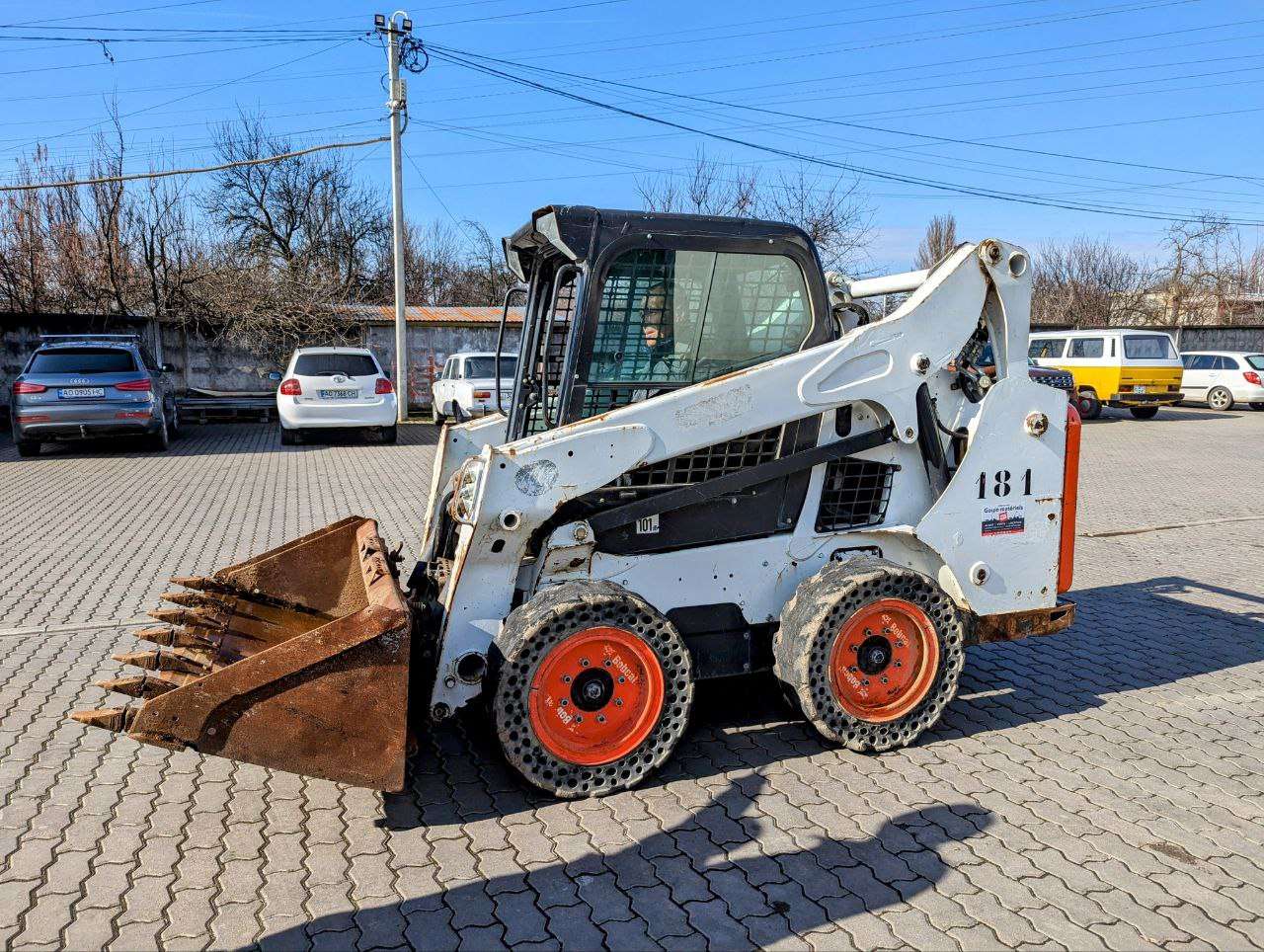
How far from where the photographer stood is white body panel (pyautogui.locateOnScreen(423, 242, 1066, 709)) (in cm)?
405

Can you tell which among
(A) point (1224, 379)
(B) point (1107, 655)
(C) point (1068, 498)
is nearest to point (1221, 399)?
(A) point (1224, 379)

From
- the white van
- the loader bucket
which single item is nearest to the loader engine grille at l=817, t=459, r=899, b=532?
the loader bucket

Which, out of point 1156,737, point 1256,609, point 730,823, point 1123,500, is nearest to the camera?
point 730,823

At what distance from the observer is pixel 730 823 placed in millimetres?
3910

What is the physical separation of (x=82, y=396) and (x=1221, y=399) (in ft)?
89.1

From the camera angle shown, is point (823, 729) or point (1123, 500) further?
point (1123, 500)

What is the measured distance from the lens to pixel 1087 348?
23.8 m

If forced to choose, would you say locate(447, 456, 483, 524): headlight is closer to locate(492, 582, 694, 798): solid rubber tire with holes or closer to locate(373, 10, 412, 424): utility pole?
locate(492, 582, 694, 798): solid rubber tire with holes

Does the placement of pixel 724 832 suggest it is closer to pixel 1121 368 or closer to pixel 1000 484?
pixel 1000 484

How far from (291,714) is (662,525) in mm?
1725

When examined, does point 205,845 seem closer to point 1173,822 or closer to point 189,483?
point 1173,822

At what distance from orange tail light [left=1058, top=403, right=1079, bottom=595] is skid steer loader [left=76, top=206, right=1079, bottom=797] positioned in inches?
1.1

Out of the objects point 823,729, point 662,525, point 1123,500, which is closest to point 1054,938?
point 823,729

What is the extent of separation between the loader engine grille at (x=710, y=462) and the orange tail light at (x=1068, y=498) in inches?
59.3
